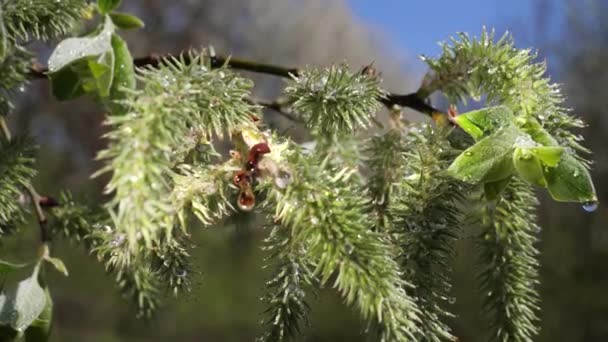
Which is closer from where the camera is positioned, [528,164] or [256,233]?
[528,164]

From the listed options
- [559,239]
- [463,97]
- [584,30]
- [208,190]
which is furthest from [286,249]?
[584,30]

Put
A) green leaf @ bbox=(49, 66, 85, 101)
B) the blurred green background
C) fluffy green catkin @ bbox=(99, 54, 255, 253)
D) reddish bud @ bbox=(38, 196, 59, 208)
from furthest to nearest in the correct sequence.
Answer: the blurred green background < reddish bud @ bbox=(38, 196, 59, 208) < green leaf @ bbox=(49, 66, 85, 101) < fluffy green catkin @ bbox=(99, 54, 255, 253)

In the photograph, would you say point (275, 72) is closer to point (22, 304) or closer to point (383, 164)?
point (383, 164)

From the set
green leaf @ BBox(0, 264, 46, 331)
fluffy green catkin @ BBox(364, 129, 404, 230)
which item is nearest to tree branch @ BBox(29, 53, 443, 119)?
fluffy green catkin @ BBox(364, 129, 404, 230)

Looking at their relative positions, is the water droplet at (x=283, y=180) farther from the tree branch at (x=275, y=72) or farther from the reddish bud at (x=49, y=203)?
the reddish bud at (x=49, y=203)

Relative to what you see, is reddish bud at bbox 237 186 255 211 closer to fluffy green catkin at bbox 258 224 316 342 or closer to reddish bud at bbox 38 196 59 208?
fluffy green catkin at bbox 258 224 316 342

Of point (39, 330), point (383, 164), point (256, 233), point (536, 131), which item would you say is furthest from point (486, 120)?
point (256, 233)
